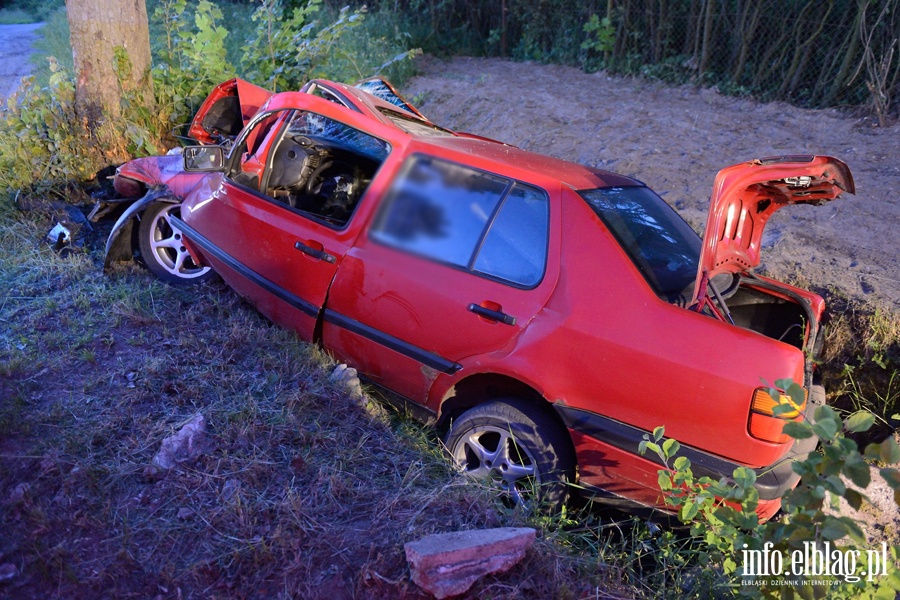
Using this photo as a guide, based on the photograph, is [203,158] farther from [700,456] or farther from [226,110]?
[700,456]

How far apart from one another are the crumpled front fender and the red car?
0.76m

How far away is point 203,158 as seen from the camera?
471cm

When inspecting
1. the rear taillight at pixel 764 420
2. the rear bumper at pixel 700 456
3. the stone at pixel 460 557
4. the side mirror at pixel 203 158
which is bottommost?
the stone at pixel 460 557

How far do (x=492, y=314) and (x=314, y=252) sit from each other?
3.87 ft

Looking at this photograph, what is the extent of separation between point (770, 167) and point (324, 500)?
246 cm

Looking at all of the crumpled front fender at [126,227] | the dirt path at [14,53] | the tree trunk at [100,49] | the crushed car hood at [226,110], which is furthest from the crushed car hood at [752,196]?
the dirt path at [14,53]

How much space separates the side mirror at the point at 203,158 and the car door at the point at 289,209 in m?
0.20

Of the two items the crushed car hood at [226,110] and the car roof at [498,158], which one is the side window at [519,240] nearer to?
the car roof at [498,158]

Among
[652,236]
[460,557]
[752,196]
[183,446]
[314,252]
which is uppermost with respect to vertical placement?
[752,196]

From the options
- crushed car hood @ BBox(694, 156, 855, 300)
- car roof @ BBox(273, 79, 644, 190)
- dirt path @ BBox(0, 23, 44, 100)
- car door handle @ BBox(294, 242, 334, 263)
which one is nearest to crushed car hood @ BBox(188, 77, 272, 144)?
car roof @ BBox(273, 79, 644, 190)

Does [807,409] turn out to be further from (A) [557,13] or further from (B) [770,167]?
(A) [557,13]

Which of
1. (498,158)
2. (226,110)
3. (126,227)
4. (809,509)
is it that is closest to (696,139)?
(226,110)

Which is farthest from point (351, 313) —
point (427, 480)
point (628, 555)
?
point (628, 555)

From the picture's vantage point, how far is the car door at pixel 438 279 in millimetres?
3158
